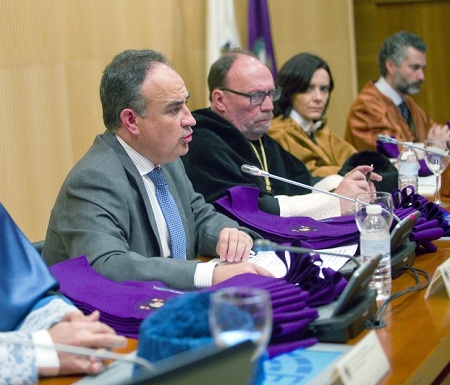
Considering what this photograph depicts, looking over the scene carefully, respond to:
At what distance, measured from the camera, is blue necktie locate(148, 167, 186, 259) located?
9.67 feet

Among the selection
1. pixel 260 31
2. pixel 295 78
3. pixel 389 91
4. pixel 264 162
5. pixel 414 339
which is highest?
pixel 260 31

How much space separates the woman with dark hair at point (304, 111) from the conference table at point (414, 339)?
Answer: 101 inches

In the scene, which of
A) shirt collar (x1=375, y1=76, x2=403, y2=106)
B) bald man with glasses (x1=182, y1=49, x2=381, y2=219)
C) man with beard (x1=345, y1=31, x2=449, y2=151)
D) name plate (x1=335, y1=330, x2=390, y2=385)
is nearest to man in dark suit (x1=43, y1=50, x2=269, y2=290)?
bald man with glasses (x1=182, y1=49, x2=381, y2=219)

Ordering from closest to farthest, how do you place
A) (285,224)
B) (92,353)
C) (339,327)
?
(92,353) < (339,327) < (285,224)

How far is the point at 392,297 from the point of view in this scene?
228 cm

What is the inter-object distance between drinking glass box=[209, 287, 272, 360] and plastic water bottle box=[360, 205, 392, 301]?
93 centimetres

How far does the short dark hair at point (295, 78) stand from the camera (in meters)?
5.11

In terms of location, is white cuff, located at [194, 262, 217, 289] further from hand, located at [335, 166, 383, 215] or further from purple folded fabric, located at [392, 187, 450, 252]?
hand, located at [335, 166, 383, 215]

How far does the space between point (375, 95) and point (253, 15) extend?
43.3 inches

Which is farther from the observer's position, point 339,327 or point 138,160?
point 138,160

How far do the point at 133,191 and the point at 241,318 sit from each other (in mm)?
1522

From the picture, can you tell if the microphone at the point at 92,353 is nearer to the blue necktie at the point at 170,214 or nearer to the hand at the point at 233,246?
the hand at the point at 233,246

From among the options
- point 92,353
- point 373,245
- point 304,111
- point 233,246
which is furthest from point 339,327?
point 304,111

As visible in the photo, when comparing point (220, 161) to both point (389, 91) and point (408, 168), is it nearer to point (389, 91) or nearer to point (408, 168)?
point (408, 168)
